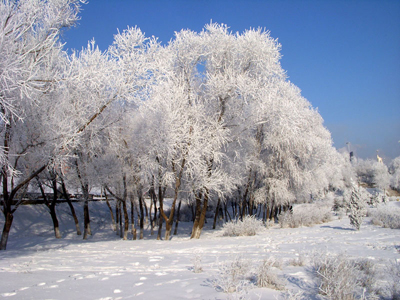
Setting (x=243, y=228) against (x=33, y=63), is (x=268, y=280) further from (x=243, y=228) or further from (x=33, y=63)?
(x=243, y=228)

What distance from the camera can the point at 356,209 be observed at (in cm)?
1299

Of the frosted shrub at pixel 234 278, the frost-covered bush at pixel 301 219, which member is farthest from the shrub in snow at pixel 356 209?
the frosted shrub at pixel 234 278

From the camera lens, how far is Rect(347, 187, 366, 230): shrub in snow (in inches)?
468

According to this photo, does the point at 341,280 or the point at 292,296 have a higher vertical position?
the point at 341,280

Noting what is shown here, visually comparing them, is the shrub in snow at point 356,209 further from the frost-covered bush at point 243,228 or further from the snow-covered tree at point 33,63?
the snow-covered tree at point 33,63

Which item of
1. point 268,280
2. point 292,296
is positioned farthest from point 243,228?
point 292,296

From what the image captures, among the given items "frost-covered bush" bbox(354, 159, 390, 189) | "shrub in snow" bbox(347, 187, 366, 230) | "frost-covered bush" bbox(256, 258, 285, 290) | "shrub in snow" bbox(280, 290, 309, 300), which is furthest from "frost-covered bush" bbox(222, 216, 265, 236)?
"frost-covered bush" bbox(354, 159, 390, 189)

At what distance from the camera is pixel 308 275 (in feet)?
14.1

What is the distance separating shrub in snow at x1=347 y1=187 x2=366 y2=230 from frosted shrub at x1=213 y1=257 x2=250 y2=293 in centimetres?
945

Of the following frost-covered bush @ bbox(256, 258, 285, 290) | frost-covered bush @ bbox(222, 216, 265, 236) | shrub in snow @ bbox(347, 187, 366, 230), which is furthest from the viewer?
frost-covered bush @ bbox(222, 216, 265, 236)

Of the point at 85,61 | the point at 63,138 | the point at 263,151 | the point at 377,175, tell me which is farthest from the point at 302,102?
the point at 377,175

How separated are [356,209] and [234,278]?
11199 millimetres

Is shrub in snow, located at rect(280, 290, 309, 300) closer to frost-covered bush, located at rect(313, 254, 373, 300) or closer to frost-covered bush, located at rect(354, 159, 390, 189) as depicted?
frost-covered bush, located at rect(313, 254, 373, 300)

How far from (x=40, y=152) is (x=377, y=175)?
77.4 metres
